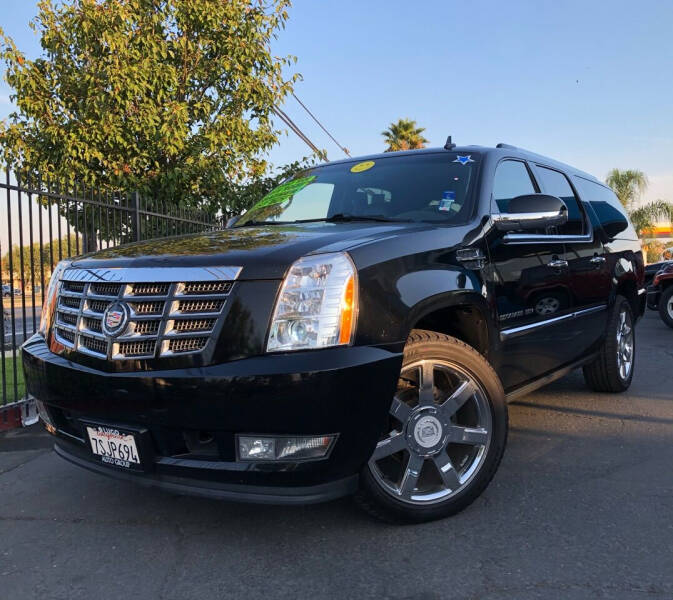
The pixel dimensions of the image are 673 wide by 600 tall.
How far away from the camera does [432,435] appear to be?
280 cm

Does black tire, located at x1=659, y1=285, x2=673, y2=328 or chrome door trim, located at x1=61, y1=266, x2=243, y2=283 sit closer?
chrome door trim, located at x1=61, y1=266, x2=243, y2=283

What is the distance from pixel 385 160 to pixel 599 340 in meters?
2.27

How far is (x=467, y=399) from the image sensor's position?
114 inches

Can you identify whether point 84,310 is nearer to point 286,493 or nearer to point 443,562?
point 286,493

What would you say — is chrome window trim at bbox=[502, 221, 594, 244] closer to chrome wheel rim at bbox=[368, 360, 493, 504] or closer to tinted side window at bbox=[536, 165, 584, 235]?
tinted side window at bbox=[536, 165, 584, 235]

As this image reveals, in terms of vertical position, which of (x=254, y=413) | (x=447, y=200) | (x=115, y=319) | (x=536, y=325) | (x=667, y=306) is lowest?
(x=667, y=306)

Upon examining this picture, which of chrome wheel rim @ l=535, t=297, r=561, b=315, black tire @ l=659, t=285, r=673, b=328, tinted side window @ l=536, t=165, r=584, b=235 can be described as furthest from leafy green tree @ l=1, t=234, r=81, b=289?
black tire @ l=659, t=285, r=673, b=328

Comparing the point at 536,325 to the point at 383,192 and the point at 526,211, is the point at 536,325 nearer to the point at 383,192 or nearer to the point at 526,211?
the point at 526,211

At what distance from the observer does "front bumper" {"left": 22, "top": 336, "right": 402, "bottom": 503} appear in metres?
2.29

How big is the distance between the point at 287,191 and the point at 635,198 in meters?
29.8

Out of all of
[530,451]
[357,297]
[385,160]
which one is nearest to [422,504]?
[357,297]

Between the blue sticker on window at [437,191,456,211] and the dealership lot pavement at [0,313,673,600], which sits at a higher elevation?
the blue sticker on window at [437,191,456,211]

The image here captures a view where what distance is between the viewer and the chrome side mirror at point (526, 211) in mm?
3441

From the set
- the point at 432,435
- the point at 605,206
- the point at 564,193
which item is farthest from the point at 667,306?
the point at 432,435
